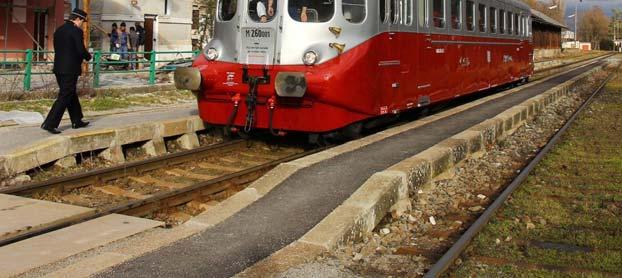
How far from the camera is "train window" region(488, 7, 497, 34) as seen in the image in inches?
623

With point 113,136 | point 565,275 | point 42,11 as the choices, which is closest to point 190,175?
point 113,136

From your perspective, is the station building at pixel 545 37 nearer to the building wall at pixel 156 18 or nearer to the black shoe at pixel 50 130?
the building wall at pixel 156 18

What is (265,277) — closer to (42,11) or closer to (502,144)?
(502,144)

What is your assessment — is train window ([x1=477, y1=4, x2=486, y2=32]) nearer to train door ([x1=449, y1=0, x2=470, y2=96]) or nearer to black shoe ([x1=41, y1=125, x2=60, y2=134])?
train door ([x1=449, y1=0, x2=470, y2=96])

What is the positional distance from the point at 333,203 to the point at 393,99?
4417 millimetres

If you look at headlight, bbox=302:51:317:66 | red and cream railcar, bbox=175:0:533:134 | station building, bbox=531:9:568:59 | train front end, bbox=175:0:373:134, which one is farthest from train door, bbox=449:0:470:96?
station building, bbox=531:9:568:59

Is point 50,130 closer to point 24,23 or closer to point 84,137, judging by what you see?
point 84,137

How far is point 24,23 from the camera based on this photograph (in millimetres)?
23672

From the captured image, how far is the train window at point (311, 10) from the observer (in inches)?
356

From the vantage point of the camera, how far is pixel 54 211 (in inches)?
241

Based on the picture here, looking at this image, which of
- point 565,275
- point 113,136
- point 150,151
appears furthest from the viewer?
point 150,151

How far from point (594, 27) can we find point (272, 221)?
518 ft

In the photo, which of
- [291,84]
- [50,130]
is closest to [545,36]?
[291,84]

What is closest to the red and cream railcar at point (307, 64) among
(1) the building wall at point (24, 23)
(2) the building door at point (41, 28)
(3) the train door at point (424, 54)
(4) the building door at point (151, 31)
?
(3) the train door at point (424, 54)
